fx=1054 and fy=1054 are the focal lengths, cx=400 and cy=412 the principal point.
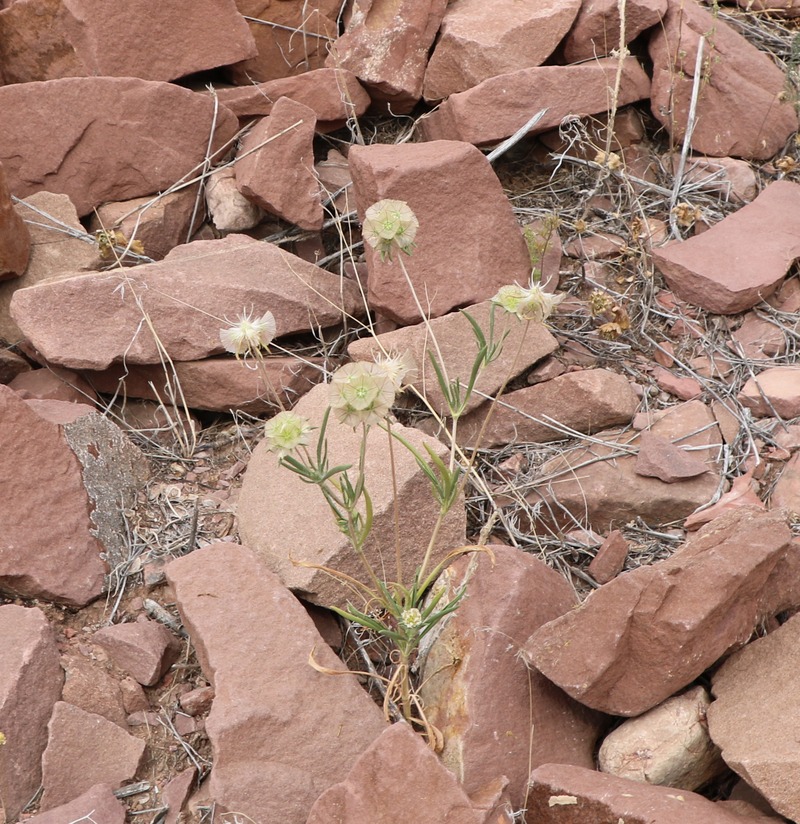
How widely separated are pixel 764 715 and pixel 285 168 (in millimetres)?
2470

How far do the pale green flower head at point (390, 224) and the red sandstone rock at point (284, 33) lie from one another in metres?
2.08

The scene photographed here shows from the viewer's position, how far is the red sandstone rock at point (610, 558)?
2.87 m

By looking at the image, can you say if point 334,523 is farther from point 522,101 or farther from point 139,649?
point 522,101

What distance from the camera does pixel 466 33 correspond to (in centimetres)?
404

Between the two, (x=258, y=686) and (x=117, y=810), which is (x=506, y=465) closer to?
(x=258, y=686)

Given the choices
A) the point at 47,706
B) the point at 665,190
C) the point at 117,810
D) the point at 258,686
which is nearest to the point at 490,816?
the point at 258,686

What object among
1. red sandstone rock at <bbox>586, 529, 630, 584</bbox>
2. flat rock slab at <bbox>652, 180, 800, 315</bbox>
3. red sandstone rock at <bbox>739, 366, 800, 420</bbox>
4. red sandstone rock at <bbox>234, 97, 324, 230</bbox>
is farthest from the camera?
red sandstone rock at <bbox>234, 97, 324, 230</bbox>

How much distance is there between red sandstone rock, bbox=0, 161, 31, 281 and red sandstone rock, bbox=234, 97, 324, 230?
0.77m

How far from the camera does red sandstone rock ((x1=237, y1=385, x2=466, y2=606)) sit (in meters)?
2.73

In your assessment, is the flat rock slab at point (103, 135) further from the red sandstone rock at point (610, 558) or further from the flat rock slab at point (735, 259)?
the red sandstone rock at point (610, 558)

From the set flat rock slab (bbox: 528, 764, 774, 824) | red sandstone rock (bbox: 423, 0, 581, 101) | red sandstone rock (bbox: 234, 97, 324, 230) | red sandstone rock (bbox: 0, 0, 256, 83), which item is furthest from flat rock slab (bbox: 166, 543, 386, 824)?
red sandstone rock (bbox: 423, 0, 581, 101)

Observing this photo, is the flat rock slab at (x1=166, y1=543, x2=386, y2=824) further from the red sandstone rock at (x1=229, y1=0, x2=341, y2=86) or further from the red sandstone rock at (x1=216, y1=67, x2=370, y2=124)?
the red sandstone rock at (x1=229, y1=0, x2=341, y2=86)

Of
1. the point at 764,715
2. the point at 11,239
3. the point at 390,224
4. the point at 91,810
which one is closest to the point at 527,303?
the point at 390,224

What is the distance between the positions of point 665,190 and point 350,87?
1269 millimetres
